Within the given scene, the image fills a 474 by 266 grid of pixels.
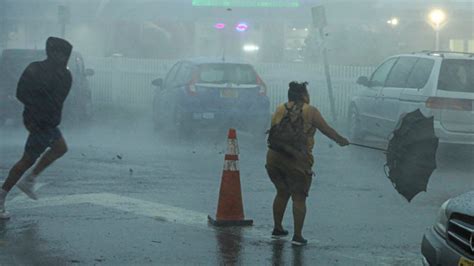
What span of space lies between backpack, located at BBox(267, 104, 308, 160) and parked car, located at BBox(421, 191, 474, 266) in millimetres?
2025

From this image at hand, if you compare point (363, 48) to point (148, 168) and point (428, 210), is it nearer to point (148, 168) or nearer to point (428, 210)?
point (148, 168)

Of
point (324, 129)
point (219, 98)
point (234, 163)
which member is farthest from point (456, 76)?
point (324, 129)

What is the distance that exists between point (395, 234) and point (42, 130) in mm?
3355

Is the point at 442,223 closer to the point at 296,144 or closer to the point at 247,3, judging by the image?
the point at 296,144

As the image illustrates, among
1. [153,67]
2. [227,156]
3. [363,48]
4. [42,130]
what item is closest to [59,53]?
[42,130]

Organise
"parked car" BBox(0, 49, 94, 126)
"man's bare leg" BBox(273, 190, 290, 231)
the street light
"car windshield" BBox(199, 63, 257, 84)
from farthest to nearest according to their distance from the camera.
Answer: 1. the street light
2. "parked car" BBox(0, 49, 94, 126)
3. "car windshield" BBox(199, 63, 257, 84)
4. "man's bare leg" BBox(273, 190, 290, 231)

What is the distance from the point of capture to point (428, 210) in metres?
9.75

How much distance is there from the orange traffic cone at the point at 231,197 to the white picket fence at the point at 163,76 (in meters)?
14.2

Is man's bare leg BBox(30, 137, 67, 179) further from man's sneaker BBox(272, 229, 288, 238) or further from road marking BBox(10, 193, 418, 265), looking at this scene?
man's sneaker BBox(272, 229, 288, 238)

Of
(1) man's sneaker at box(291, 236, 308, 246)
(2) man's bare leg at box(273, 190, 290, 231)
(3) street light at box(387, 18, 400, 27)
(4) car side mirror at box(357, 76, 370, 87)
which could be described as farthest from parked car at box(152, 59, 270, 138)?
(3) street light at box(387, 18, 400, 27)

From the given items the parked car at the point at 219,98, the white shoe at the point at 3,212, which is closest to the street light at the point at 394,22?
the parked car at the point at 219,98

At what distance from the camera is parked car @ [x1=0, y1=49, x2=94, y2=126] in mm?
18844

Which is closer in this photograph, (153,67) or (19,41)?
(153,67)

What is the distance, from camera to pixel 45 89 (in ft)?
28.4
